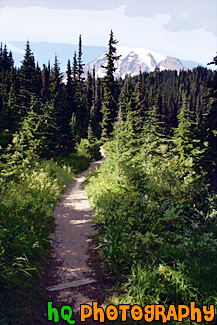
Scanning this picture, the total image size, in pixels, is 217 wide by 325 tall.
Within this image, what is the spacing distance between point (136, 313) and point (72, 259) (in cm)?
270

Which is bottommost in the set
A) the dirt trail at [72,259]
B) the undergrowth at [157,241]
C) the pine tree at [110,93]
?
the dirt trail at [72,259]

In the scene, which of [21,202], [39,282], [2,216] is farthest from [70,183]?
[39,282]

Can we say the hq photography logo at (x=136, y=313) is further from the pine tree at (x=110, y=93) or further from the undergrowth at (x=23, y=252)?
the pine tree at (x=110, y=93)

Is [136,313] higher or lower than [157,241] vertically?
lower

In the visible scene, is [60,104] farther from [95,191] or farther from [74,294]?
[74,294]

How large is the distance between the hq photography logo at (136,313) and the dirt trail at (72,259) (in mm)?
141

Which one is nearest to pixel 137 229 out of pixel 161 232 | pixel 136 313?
pixel 161 232

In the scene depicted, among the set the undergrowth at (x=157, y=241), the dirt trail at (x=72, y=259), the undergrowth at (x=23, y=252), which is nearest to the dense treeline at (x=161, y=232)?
the undergrowth at (x=157, y=241)

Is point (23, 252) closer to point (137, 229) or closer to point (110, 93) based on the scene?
point (137, 229)

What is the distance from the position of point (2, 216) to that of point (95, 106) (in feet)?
174

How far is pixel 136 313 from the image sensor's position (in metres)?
4.25

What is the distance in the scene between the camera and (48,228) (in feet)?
25.3

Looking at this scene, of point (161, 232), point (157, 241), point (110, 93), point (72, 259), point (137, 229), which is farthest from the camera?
point (110, 93)

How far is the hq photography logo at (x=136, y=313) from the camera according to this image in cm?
412
